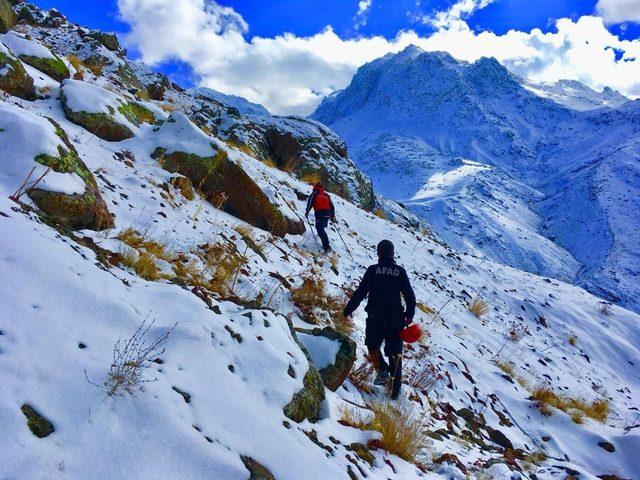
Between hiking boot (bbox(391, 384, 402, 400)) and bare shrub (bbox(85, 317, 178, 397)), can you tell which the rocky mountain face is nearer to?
hiking boot (bbox(391, 384, 402, 400))

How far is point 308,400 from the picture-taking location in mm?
3195

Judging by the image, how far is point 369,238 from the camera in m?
12.4

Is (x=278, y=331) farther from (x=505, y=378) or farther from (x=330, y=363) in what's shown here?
(x=505, y=378)

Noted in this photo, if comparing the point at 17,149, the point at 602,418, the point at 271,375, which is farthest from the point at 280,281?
the point at 602,418

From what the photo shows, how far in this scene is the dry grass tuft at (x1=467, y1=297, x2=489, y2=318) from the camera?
10.7m

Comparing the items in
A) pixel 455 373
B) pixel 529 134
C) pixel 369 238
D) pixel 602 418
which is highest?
pixel 529 134

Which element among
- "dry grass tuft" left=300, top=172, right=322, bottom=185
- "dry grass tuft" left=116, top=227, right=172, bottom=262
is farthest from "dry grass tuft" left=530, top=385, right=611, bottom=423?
"dry grass tuft" left=300, top=172, right=322, bottom=185

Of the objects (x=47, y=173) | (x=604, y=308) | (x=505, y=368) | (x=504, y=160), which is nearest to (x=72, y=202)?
(x=47, y=173)

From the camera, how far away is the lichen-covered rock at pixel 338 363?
4.05m

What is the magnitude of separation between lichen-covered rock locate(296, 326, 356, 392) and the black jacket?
1096mm

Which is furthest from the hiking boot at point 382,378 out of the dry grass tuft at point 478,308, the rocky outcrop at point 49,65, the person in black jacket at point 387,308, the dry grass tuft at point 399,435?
the rocky outcrop at point 49,65

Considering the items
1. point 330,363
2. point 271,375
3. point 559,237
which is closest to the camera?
point 271,375

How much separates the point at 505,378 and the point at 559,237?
9114 centimetres

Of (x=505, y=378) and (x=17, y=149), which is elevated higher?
(x=505, y=378)
